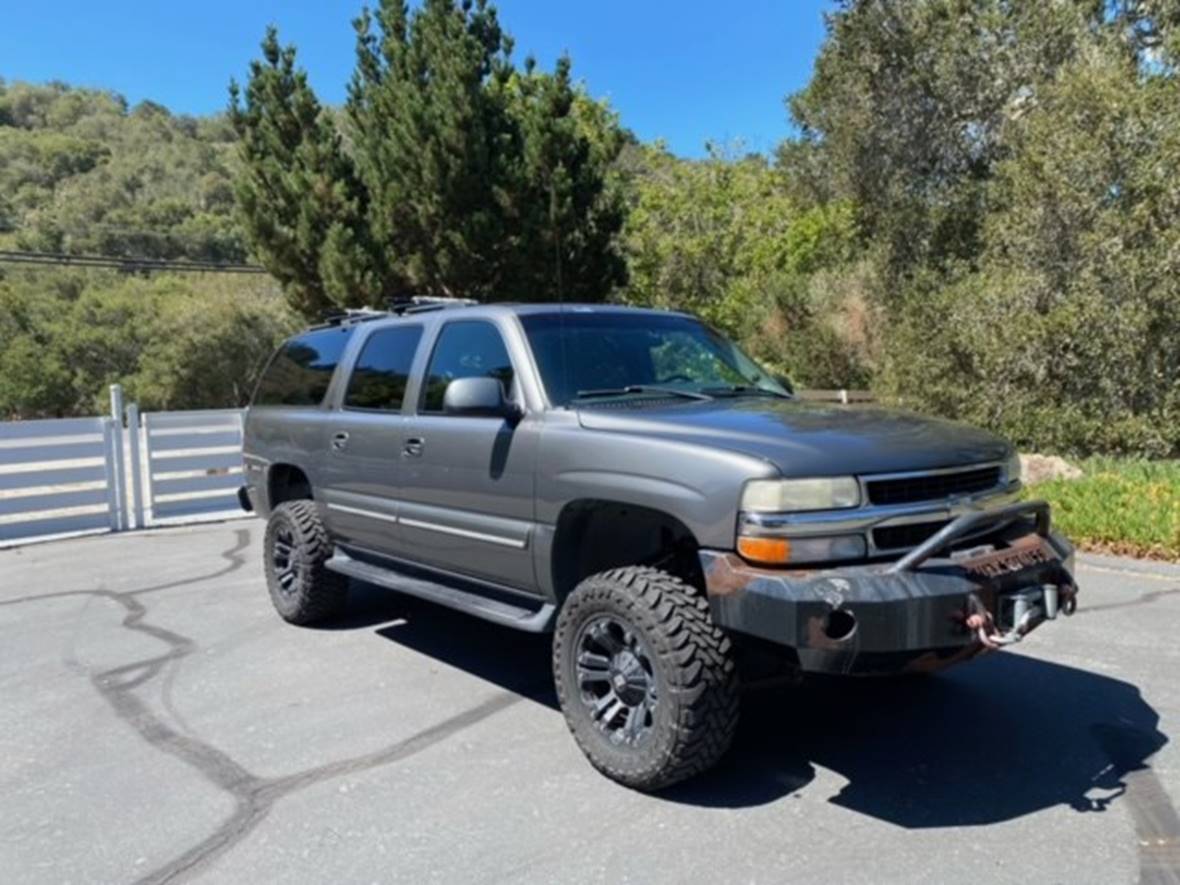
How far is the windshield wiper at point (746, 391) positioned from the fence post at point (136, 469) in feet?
27.3

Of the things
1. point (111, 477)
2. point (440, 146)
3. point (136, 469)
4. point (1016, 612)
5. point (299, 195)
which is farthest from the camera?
point (299, 195)

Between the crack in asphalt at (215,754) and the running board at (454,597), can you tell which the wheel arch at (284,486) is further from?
the crack in asphalt at (215,754)

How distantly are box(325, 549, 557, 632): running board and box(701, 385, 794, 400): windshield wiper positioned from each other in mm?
1340

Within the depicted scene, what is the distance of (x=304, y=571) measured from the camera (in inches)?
233

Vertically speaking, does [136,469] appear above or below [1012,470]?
below

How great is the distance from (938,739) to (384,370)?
11.5ft

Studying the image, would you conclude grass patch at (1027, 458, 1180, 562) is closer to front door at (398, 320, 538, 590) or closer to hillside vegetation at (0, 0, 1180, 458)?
hillside vegetation at (0, 0, 1180, 458)

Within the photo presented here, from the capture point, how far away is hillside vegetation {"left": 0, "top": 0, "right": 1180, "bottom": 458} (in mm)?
11883

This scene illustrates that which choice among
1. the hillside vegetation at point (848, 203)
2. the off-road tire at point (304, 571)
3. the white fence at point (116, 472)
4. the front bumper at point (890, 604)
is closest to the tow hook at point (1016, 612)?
the front bumper at point (890, 604)

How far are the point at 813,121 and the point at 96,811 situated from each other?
63.7 ft

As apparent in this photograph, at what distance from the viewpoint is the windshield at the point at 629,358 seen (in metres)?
4.42

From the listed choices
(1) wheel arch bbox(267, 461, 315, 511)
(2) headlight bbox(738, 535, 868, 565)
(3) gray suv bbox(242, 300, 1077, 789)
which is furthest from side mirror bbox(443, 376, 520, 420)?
(1) wheel arch bbox(267, 461, 315, 511)

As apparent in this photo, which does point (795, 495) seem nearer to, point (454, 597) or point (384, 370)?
point (454, 597)

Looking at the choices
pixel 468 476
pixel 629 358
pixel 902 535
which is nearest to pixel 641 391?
pixel 629 358
